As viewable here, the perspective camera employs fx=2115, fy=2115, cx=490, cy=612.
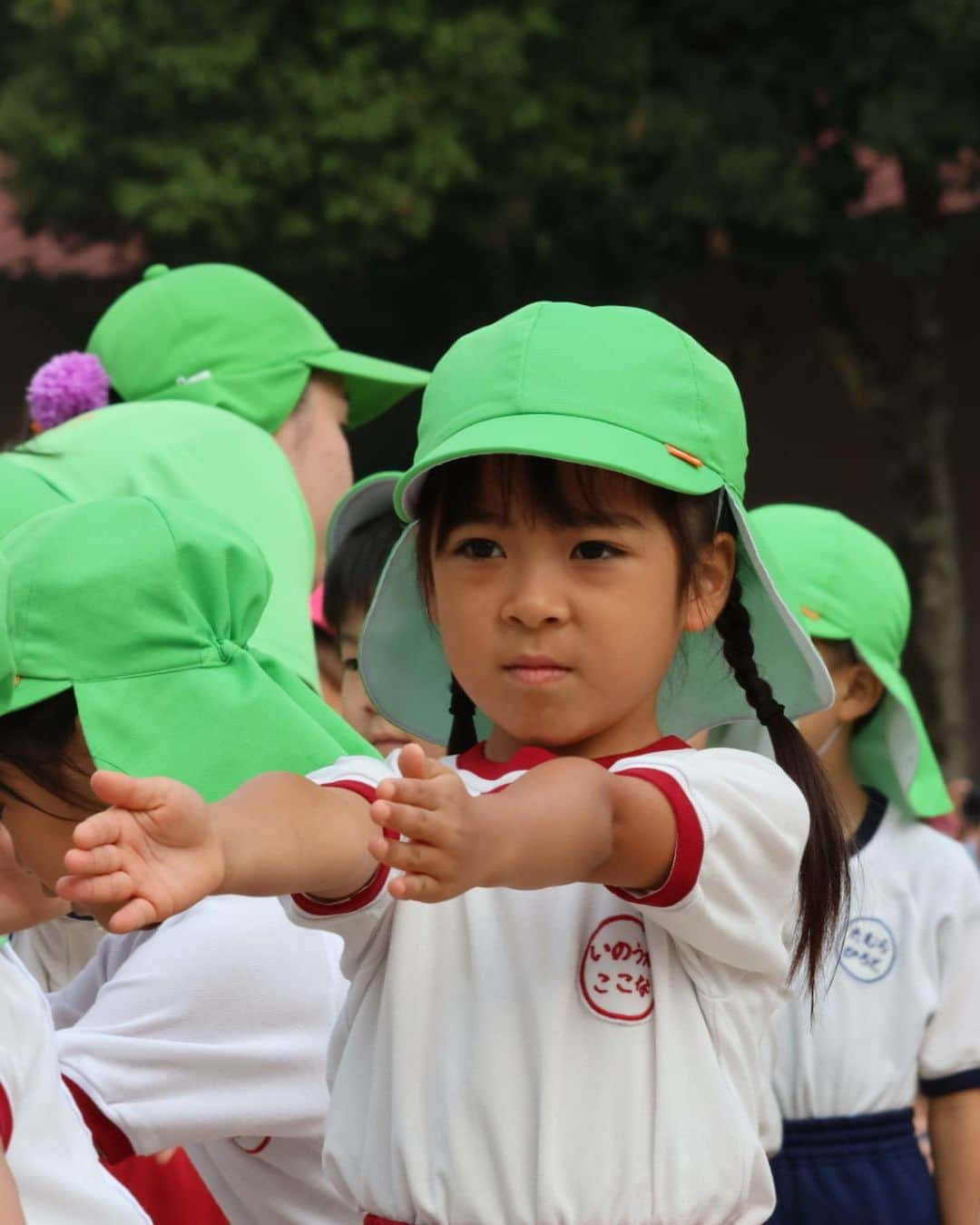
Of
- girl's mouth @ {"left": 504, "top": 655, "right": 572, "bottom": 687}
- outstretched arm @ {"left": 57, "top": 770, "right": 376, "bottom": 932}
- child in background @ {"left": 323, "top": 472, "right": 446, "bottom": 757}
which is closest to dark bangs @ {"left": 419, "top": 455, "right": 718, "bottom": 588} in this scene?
girl's mouth @ {"left": 504, "top": 655, "right": 572, "bottom": 687}

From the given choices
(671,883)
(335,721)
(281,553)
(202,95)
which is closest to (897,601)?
(281,553)

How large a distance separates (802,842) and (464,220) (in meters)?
10.9

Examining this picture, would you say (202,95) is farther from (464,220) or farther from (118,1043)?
(118,1043)

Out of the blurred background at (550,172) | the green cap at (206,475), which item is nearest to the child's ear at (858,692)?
the green cap at (206,475)

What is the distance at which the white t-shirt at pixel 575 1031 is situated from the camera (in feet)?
6.77

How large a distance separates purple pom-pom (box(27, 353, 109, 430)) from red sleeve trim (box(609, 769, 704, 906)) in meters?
1.93

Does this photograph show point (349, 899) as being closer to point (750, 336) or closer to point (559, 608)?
point (559, 608)

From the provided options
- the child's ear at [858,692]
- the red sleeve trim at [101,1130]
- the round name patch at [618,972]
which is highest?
the child's ear at [858,692]

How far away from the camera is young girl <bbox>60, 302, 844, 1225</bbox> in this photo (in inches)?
80.9

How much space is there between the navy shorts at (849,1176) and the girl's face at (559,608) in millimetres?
1678

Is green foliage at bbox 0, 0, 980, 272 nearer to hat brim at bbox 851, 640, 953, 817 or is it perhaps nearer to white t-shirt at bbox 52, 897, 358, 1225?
hat brim at bbox 851, 640, 953, 817

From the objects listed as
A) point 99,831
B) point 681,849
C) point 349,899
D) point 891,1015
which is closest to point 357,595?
point 891,1015

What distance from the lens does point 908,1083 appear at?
3678mm

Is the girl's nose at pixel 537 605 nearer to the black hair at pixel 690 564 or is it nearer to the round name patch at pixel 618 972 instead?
the black hair at pixel 690 564
